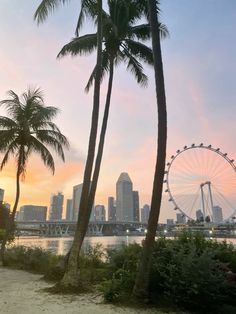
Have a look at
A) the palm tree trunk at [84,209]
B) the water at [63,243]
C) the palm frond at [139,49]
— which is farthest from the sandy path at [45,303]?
the palm frond at [139,49]

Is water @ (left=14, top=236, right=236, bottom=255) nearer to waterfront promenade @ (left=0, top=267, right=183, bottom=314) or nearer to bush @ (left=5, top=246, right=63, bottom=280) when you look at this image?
bush @ (left=5, top=246, right=63, bottom=280)

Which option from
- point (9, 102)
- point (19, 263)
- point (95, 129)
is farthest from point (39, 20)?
point (19, 263)

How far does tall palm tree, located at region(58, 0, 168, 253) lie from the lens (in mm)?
14109

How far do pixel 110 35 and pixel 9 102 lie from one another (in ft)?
28.0

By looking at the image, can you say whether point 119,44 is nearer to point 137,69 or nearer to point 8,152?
point 137,69

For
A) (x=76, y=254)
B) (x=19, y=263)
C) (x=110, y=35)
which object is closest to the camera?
(x=76, y=254)

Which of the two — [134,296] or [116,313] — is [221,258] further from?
[116,313]

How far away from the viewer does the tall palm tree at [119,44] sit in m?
14.1

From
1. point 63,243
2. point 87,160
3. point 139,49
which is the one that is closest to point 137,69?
point 139,49

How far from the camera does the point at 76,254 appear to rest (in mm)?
10664

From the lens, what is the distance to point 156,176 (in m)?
Answer: 8.76

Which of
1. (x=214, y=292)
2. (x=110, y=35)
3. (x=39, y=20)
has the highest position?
(x=110, y=35)

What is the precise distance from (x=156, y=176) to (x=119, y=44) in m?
8.69

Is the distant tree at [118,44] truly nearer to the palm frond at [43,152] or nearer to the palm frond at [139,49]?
the palm frond at [139,49]
